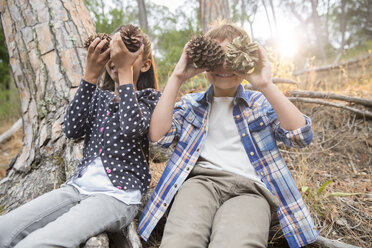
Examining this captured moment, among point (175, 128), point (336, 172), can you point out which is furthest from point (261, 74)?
point (336, 172)

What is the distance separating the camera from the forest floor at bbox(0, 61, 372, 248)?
1.64m

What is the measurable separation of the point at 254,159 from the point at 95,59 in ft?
3.48

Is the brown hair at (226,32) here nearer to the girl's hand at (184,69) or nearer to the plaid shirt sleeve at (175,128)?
the girl's hand at (184,69)

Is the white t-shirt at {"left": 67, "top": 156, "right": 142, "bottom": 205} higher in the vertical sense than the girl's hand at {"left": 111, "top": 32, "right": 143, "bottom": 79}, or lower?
lower

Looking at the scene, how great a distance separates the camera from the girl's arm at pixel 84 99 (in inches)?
57.5

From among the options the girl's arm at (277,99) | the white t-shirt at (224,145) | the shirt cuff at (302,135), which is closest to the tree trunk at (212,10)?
the white t-shirt at (224,145)

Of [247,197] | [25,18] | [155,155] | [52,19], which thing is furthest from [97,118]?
[25,18]

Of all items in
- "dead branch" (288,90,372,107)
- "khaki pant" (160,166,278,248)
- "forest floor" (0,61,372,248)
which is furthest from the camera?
"dead branch" (288,90,372,107)

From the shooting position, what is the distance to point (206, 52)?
1.30m

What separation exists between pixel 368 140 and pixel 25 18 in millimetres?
3413

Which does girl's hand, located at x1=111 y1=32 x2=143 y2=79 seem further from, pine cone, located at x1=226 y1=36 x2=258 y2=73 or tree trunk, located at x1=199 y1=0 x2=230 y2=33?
tree trunk, located at x1=199 y1=0 x2=230 y2=33

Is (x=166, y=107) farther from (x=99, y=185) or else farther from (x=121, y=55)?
(x=99, y=185)

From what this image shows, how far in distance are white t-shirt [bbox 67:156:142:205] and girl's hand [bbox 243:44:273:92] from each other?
881 millimetres

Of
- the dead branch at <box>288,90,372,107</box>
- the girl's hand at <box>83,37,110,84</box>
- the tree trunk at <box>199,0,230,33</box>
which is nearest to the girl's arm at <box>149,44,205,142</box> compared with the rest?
the girl's hand at <box>83,37,110,84</box>
